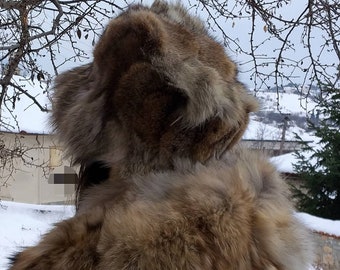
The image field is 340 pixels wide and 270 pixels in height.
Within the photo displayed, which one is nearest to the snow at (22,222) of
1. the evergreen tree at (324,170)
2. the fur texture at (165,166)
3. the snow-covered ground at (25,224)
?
the snow-covered ground at (25,224)

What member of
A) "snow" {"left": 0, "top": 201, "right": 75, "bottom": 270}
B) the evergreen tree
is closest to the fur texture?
"snow" {"left": 0, "top": 201, "right": 75, "bottom": 270}

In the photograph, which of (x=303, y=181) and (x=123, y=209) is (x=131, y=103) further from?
(x=303, y=181)

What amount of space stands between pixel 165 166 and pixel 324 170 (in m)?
6.79

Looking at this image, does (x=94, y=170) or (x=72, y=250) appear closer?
(x=72, y=250)

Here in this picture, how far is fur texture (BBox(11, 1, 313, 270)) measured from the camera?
72cm

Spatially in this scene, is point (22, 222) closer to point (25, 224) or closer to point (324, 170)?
point (25, 224)

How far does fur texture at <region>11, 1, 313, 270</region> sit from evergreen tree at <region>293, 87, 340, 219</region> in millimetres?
6303

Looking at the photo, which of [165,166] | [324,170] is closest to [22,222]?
[324,170]

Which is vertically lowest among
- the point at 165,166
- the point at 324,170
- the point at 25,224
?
the point at 25,224

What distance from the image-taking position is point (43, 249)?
0.77 m

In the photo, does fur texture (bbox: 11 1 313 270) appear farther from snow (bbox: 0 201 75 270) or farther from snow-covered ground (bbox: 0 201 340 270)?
snow (bbox: 0 201 75 270)

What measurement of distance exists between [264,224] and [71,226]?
304mm

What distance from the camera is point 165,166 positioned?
89cm

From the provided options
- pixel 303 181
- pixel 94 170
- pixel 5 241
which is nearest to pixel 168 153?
pixel 94 170
